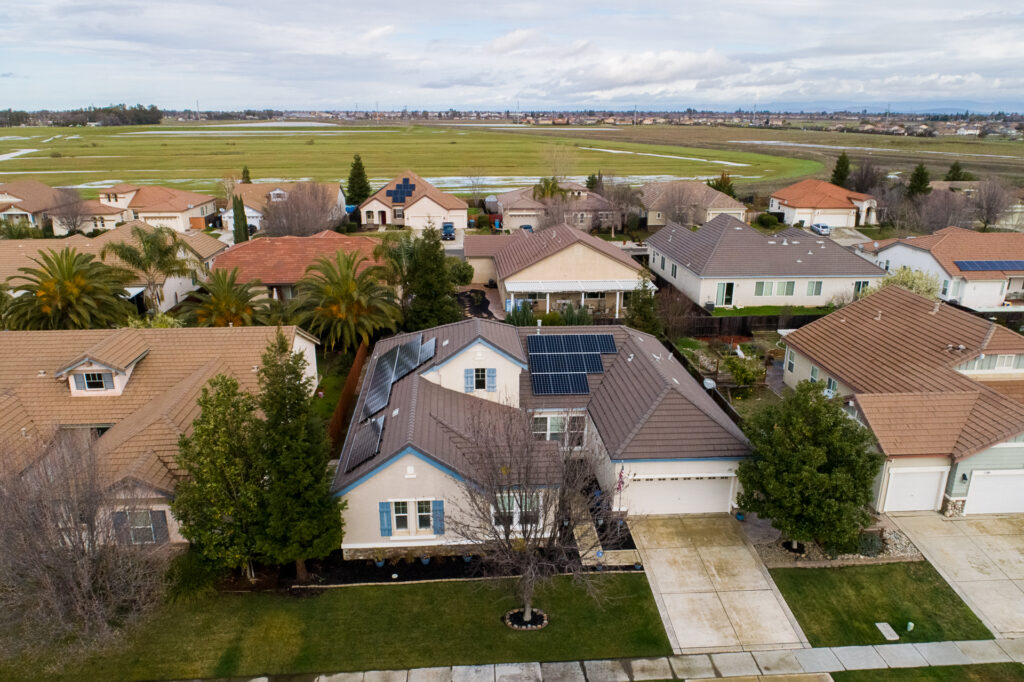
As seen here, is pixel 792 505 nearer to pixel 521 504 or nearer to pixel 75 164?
pixel 521 504

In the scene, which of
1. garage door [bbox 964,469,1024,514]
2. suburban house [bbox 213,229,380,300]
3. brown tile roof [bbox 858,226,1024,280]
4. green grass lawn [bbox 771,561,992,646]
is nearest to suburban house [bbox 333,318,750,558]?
green grass lawn [bbox 771,561,992,646]

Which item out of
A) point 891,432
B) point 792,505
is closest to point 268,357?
point 792,505

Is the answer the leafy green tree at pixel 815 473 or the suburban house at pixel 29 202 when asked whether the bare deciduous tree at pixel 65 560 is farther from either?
the suburban house at pixel 29 202

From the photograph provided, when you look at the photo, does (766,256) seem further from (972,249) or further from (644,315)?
(644,315)

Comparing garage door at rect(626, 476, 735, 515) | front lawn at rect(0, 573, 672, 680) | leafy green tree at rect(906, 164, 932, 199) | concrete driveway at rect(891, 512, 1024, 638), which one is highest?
leafy green tree at rect(906, 164, 932, 199)

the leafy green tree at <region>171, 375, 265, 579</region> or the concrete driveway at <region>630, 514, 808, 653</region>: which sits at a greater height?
the leafy green tree at <region>171, 375, 265, 579</region>

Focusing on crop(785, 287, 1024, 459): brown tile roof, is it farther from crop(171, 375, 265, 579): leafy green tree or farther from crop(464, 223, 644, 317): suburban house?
crop(171, 375, 265, 579): leafy green tree
